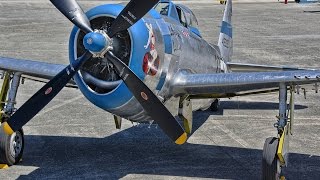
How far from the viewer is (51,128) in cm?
1494

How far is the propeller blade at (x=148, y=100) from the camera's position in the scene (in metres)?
9.59

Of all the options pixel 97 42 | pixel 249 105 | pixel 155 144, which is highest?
pixel 97 42

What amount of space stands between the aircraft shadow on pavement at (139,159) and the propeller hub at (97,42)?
3033 mm

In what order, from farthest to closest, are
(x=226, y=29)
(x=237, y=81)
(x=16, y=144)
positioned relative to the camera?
1. (x=226, y=29)
2. (x=16, y=144)
3. (x=237, y=81)

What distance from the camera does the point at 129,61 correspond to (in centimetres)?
981

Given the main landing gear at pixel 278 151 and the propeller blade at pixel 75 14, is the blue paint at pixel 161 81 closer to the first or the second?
the propeller blade at pixel 75 14

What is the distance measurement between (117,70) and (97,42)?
2.10ft

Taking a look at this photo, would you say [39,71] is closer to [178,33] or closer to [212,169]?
[178,33]

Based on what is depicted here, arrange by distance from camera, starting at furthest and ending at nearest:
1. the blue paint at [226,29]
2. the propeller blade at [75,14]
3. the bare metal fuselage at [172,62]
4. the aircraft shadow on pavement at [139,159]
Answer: the blue paint at [226,29], the aircraft shadow on pavement at [139,159], the bare metal fuselage at [172,62], the propeller blade at [75,14]

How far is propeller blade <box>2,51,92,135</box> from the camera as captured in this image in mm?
9852

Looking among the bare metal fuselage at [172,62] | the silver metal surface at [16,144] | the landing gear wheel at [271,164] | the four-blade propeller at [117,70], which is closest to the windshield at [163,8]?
the bare metal fuselage at [172,62]

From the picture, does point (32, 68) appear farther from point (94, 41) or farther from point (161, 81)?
point (94, 41)

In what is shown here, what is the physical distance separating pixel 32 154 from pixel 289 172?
4.93 m

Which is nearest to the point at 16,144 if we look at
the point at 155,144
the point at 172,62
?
the point at 155,144
